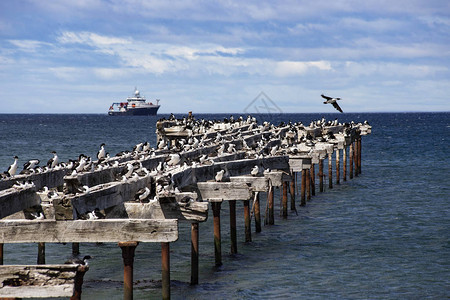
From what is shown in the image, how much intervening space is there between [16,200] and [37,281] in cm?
565

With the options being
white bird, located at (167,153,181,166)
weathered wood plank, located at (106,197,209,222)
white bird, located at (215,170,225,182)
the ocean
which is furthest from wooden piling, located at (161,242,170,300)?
white bird, located at (167,153,181,166)

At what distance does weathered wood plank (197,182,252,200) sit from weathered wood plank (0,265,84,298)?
358 inches

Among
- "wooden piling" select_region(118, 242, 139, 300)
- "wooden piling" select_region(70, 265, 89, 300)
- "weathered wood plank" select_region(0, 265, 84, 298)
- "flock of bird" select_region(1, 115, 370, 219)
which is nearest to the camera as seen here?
"weathered wood plank" select_region(0, 265, 84, 298)

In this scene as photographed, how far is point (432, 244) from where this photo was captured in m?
25.4

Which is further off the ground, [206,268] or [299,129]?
[299,129]

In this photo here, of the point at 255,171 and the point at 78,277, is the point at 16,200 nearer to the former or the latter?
the point at 78,277

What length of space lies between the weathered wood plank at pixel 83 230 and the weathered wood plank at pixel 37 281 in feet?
8.31

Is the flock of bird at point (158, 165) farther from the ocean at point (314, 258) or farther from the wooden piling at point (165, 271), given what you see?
the ocean at point (314, 258)

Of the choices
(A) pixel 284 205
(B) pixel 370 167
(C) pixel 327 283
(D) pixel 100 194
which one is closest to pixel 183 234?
(A) pixel 284 205

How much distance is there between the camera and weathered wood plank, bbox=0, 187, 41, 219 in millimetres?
14891

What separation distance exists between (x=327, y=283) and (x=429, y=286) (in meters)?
3.06

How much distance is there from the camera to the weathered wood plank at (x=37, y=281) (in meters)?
10.3

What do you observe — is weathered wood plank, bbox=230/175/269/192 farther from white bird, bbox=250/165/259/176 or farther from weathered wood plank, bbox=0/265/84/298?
weathered wood plank, bbox=0/265/84/298

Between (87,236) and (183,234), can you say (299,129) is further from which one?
(87,236)
